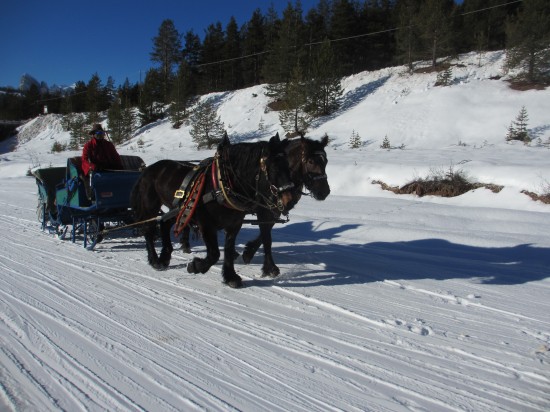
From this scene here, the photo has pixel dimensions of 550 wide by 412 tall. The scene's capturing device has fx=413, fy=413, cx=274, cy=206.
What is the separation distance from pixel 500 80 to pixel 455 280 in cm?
2857

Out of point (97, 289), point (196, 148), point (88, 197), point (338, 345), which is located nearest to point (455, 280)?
point (338, 345)

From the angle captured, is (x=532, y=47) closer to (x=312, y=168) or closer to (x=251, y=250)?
(x=251, y=250)

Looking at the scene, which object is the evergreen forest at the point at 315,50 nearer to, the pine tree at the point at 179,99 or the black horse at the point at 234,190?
the pine tree at the point at 179,99

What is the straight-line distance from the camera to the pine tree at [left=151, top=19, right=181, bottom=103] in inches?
2013

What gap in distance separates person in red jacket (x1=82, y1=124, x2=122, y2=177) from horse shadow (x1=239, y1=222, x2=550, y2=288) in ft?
10.3

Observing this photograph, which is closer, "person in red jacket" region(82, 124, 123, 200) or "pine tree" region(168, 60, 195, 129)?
"person in red jacket" region(82, 124, 123, 200)

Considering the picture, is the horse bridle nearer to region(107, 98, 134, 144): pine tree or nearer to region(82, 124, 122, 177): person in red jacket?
region(82, 124, 122, 177): person in red jacket

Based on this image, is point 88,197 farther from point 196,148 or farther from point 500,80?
point 500,80

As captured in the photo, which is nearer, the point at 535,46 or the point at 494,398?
the point at 494,398

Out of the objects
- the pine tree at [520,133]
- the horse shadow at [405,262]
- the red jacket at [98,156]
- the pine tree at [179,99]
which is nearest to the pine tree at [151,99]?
the pine tree at [179,99]

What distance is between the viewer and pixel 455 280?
16.5 feet

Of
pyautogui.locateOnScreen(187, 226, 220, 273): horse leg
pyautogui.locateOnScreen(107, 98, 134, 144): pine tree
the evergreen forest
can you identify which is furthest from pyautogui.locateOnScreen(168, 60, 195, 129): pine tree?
pyautogui.locateOnScreen(187, 226, 220, 273): horse leg

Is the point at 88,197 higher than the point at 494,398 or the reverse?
higher

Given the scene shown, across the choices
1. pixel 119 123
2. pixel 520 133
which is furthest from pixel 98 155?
pixel 119 123
